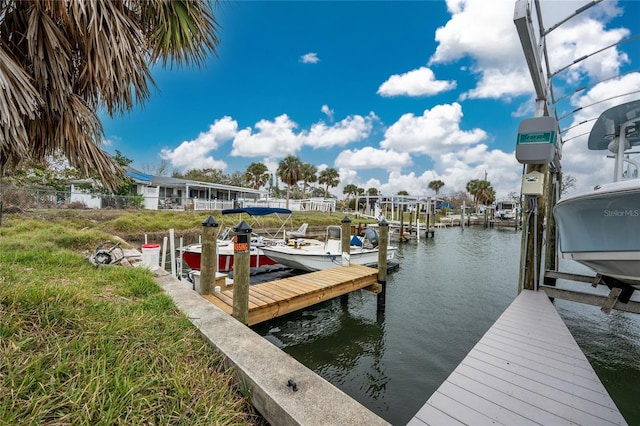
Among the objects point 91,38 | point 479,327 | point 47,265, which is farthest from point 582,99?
point 47,265

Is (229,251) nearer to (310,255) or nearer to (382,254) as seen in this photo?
(310,255)

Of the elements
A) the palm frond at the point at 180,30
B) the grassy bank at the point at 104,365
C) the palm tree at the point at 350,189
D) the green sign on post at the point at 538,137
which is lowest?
the grassy bank at the point at 104,365

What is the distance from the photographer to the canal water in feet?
13.6

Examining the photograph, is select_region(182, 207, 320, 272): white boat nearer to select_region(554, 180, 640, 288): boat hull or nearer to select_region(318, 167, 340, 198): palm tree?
select_region(554, 180, 640, 288): boat hull

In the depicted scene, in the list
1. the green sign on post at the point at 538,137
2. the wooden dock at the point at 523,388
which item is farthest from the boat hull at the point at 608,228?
the green sign on post at the point at 538,137

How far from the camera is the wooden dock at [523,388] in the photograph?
7.07 ft

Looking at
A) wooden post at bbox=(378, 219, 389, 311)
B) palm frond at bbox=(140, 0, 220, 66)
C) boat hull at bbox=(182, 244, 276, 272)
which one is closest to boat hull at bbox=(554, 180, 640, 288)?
wooden post at bbox=(378, 219, 389, 311)

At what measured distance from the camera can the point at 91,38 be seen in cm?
216

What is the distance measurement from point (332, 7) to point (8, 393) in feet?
39.7

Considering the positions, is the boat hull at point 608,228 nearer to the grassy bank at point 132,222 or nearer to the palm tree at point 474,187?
the grassy bank at point 132,222

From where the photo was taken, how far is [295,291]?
4.92 m

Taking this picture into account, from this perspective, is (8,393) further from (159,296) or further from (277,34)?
(277,34)

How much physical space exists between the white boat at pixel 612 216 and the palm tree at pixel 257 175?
36.5 metres

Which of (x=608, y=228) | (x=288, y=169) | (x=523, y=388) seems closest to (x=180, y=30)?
(x=523, y=388)
